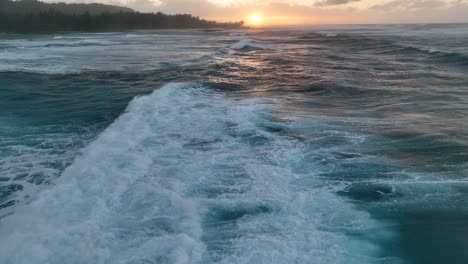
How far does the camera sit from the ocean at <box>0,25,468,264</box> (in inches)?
211

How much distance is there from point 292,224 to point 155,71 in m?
18.8

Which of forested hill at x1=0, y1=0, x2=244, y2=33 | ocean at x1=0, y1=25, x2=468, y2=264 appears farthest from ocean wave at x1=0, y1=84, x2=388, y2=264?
forested hill at x1=0, y1=0, x2=244, y2=33

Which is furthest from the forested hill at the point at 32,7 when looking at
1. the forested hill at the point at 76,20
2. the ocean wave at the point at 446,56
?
the ocean wave at the point at 446,56

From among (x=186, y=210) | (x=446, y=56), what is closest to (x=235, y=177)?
(x=186, y=210)

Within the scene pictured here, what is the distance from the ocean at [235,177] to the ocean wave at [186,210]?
1.0 inches

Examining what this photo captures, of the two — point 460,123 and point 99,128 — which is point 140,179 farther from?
point 460,123

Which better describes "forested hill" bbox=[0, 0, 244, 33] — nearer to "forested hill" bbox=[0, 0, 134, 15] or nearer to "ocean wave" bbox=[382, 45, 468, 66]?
"forested hill" bbox=[0, 0, 134, 15]

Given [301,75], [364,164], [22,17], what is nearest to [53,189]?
[364,164]

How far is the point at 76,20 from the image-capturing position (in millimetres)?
89812

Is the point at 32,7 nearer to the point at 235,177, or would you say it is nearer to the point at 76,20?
the point at 76,20

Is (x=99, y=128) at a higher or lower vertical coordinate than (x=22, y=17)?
lower

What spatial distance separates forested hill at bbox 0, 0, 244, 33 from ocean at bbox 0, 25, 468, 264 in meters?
73.4

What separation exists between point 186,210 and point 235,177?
62.5 inches

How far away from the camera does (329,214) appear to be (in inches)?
245
